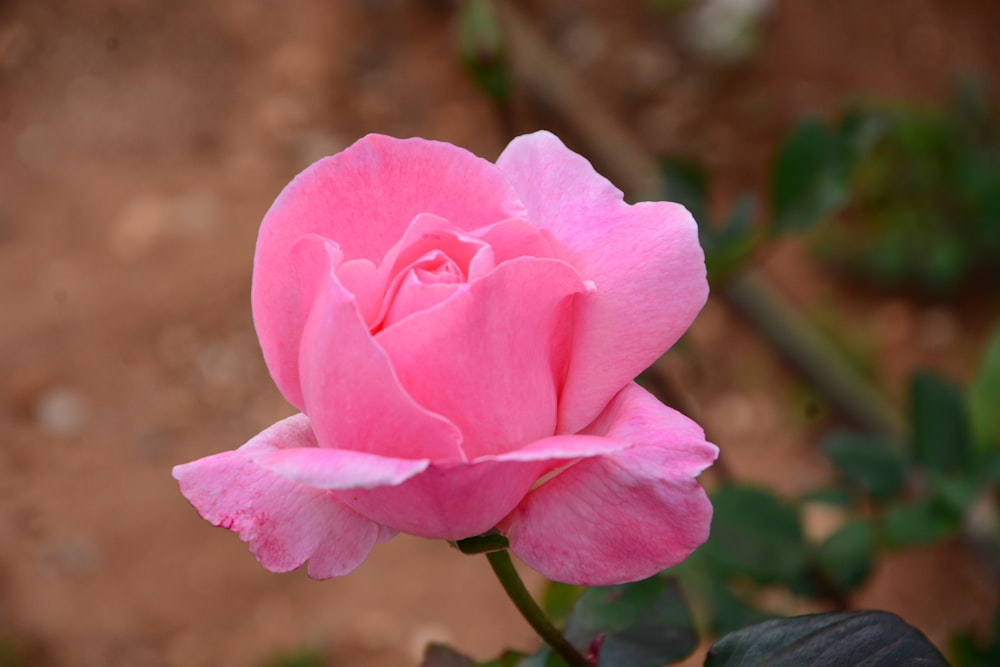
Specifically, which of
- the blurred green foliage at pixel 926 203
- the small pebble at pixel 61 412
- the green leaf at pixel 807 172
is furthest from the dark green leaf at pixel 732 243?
the small pebble at pixel 61 412

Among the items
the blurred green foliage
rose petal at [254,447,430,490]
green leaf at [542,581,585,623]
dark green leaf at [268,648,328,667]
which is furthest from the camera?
the blurred green foliage

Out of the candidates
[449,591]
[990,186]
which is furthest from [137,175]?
[990,186]

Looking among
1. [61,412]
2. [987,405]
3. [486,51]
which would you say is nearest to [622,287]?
[486,51]

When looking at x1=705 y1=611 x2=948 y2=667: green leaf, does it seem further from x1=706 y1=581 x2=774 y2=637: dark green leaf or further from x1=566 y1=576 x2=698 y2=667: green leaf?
x1=706 y1=581 x2=774 y2=637: dark green leaf

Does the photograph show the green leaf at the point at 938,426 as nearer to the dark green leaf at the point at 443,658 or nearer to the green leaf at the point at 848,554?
the green leaf at the point at 848,554

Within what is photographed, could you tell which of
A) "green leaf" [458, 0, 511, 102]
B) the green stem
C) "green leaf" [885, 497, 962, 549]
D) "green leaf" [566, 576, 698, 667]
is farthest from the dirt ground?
the green stem

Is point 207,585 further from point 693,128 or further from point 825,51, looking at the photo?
point 825,51

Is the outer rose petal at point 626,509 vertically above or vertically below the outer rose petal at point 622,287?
below
